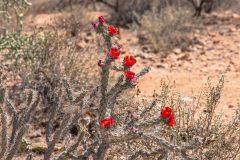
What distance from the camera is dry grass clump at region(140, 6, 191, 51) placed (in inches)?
399

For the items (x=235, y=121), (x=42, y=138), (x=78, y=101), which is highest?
(x=78, y=101)

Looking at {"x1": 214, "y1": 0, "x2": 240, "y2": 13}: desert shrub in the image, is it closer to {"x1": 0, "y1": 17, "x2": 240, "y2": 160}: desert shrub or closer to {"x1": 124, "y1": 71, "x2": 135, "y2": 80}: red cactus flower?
{"x1": 0, "y1": 17, "x2": 240, "y2": 160}: desert shrub

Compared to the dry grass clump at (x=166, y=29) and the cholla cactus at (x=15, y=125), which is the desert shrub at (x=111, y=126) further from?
the dry grass clump at (x=166, y=29)

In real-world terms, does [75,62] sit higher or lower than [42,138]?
higher

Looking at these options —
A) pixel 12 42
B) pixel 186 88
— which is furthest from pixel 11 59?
pixel 186 88

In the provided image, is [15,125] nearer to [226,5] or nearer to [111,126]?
[111,126]

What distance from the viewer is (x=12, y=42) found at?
730 cm

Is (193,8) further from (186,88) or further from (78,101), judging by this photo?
(78,101)

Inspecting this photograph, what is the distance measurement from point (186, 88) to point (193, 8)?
5369mm

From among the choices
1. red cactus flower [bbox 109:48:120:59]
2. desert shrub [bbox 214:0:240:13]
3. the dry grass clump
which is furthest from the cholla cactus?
desert shrub [bbox 214:0:240:13]

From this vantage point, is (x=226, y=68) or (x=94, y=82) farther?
(x=226, y=68)

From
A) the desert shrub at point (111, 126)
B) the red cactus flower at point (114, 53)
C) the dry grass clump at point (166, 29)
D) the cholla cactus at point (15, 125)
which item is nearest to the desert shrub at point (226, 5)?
the dry grass clump at point (166, 29)

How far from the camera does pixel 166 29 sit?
411 inches

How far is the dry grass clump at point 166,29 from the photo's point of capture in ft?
33.3
